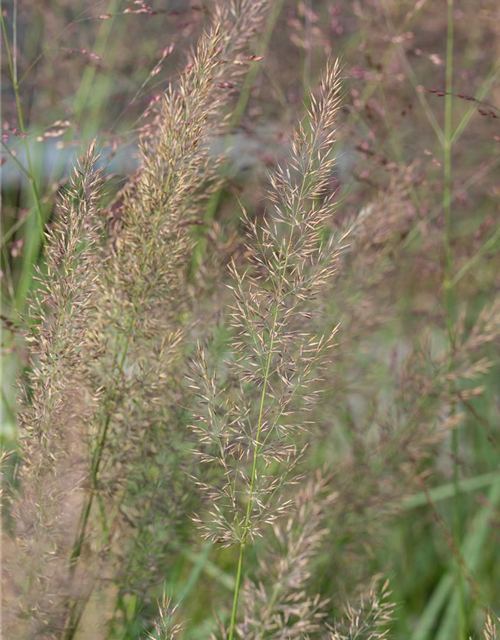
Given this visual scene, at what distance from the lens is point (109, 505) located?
114cm

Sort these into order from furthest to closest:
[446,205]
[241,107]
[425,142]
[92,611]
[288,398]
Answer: [425,142]
[241,107]
[446,205]
[92,611]
[288,398]

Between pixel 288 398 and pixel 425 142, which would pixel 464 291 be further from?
pixel 288 398

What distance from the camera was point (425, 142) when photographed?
9.33 ft

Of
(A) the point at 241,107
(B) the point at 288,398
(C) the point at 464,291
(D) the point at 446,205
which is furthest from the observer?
(C) the point at 464,291

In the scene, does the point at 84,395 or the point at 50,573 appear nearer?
the point at 50,573

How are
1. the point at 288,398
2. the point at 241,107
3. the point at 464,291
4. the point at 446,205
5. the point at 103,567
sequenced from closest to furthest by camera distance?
the point at 288,398 → the point at 103,567 → the point at 446,205 → the point at 241,107 → the point at 464,291

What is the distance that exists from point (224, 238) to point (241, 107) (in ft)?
1.26

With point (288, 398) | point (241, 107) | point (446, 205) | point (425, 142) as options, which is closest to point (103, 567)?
point (288, 398)

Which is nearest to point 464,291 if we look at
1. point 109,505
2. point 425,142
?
point 425,142

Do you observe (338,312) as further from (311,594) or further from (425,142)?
(425,142)

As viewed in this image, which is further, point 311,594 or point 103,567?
point 311,594

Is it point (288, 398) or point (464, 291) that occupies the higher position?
point (288, 398)

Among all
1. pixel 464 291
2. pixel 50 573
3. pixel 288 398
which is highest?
pixel 288 398

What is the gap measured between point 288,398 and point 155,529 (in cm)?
33
